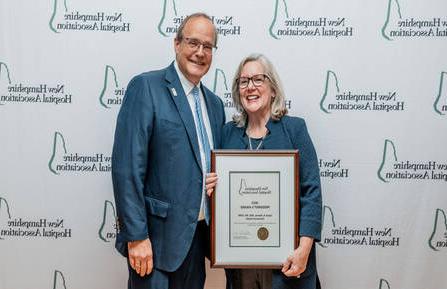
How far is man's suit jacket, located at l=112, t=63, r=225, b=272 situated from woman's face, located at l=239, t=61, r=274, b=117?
0.81 ft

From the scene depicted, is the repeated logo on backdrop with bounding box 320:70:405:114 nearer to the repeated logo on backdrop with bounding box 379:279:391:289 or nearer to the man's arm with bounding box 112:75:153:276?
the repeated logo on backdrop with bounding box 379:279:391:289

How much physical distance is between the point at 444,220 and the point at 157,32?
1.70 metres

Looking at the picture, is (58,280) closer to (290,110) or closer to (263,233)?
(263,233)

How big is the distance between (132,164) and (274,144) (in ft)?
1.86

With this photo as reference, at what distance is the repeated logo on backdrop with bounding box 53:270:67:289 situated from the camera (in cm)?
228

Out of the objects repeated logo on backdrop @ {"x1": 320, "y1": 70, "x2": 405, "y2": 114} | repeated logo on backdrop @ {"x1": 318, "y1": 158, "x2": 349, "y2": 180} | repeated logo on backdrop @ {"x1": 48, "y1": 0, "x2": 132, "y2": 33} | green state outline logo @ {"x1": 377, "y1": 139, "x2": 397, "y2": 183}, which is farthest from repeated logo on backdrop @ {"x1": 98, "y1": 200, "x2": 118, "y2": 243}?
green state outline logo @ {"x1": 377, "y1": 139, "x2": 397, "y2": 183}

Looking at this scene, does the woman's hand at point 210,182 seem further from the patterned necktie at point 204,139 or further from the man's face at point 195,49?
the man's face at point 195,49

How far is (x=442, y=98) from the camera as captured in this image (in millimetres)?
2143

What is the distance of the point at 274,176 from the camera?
168 centimetres

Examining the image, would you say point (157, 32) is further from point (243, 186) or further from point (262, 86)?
point (243, 186)


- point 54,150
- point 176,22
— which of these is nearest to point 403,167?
point 176,22

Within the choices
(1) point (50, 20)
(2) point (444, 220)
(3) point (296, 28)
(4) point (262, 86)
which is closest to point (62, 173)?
(1) point (50, 20)

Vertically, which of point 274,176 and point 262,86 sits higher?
point 262,86

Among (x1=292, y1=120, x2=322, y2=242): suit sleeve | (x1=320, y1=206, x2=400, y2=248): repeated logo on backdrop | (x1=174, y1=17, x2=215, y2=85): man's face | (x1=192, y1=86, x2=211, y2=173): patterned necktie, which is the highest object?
(x1=174, y1=17, x2=215, y2=85): man's face
